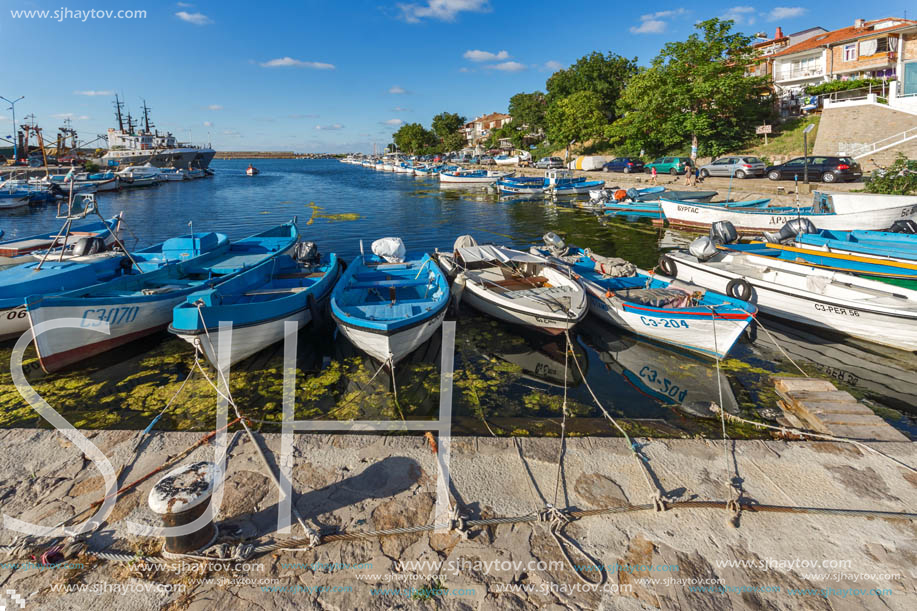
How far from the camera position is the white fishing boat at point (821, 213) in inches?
633

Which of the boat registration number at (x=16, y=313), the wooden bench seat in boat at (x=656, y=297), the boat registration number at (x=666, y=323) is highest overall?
the boat registration number at (x=16, y=313)

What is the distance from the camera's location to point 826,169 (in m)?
26.4

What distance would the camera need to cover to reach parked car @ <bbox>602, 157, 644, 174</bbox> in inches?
1684

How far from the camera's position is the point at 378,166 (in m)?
104

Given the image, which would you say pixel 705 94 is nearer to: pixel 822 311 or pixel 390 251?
pixel 822 311

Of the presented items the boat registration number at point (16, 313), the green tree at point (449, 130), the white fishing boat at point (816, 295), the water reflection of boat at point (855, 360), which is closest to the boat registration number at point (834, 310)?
the white fishing boat at point (816, 295)

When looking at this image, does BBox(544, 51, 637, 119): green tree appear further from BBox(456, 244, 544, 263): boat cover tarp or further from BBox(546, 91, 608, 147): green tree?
BBox(456, 244, 544, 263): boat cover tarp

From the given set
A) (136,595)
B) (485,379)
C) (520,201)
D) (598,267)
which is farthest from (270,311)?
(520,201)

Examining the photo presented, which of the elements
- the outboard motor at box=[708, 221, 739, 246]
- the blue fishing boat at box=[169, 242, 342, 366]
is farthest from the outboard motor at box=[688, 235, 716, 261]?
the blue fishing boat at box=[169, 242, 342, 366]

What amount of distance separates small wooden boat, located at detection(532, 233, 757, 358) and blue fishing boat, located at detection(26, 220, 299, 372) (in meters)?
10.1

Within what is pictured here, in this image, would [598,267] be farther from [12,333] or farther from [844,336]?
[12,333]

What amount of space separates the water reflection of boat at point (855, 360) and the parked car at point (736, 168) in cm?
2353

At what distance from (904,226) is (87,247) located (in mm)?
26021

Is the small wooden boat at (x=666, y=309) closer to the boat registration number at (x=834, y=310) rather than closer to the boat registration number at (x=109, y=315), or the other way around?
the boat registration number at (x=834, y=310)
